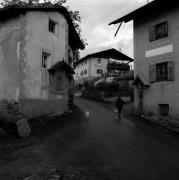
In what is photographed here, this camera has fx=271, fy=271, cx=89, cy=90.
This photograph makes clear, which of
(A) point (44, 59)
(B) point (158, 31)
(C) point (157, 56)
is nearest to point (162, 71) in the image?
(C) point (157, 56)

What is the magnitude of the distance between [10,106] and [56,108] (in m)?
3.85

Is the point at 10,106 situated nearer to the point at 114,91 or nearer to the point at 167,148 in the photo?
the point at 167,148

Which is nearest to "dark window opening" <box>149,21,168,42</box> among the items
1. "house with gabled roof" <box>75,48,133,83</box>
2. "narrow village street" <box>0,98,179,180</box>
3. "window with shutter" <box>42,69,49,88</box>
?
"narrow village street" <box>0,98,179,180</box>

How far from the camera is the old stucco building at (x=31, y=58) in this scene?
1684cm

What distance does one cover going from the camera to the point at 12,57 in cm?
→ 1730

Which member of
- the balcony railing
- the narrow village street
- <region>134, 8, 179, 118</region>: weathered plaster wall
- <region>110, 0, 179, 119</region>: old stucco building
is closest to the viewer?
the narrow village street

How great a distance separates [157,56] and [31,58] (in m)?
8.56

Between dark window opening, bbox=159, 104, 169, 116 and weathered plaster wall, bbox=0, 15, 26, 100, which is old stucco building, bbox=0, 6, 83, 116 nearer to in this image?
weathered plaster wall, bbox=0, 15, 26, 100

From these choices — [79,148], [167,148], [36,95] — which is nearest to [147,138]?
[167,148]

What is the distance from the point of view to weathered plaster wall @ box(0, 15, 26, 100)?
55.2ft

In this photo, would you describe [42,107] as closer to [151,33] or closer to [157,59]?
[157,59]

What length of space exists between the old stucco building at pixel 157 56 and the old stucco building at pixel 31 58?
5.63 m

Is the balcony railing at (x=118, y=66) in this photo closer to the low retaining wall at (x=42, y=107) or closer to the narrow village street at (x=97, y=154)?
the low retaining wall at (x=42, y=107)

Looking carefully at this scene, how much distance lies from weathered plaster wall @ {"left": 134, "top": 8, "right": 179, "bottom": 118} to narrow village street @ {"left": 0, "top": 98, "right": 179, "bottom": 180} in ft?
12.6
